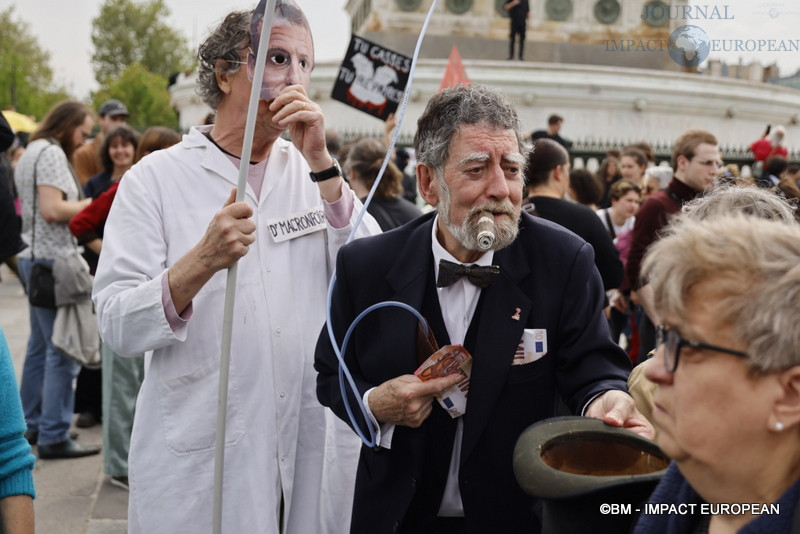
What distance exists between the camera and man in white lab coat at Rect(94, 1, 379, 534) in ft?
9.13

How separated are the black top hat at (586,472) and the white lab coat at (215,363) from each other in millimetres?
1212

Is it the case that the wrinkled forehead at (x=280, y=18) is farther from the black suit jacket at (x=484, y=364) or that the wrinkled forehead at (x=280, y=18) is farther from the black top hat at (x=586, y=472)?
the black top hat at (x=586, y=472)

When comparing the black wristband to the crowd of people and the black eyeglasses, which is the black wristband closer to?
the crowd of people

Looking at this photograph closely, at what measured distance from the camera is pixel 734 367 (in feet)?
4.86

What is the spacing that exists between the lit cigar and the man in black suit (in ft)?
0.08

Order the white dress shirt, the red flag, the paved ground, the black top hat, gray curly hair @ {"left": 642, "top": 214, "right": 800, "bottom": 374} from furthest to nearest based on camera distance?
the red flag < the paved ground < the white dress shirt < the black top hat < gray curly hair @ {"left": 642, "top": 214, "right": 800, "bottom": 374}

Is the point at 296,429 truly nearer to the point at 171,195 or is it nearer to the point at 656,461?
the point at 171,195

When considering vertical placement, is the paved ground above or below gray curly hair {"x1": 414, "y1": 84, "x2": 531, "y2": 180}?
below

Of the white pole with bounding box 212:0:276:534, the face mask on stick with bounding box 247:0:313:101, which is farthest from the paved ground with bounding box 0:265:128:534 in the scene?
the face mask on stick with bounding box 247:0:313:101

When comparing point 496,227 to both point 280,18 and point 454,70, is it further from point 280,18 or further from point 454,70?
point 454,70

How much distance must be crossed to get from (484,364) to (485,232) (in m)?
0.37

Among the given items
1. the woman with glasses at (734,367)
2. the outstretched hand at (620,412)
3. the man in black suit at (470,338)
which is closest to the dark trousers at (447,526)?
the man in black suit at (470,338)

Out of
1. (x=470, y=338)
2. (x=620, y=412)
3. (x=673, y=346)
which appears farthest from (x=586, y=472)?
(x=470, y=338)

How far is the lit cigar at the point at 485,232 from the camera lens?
2465mm
